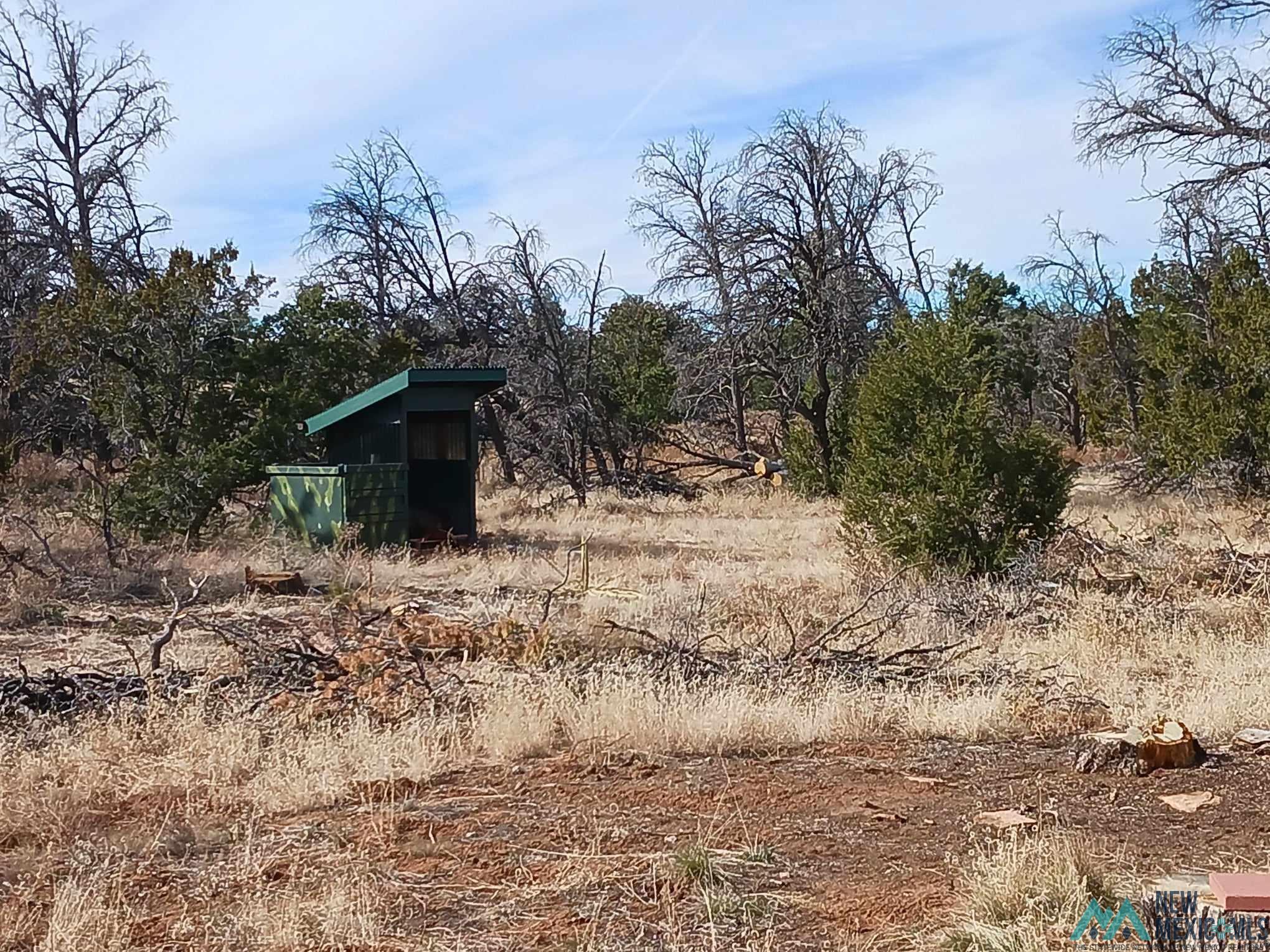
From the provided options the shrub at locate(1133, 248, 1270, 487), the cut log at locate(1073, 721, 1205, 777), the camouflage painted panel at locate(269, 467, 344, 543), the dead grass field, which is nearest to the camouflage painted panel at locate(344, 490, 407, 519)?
the camouflage painted panel at locate(269, 467, 344, 543)

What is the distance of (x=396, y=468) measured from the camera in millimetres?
15758

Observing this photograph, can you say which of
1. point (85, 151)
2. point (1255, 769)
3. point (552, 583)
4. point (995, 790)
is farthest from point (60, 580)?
point (85, 151)

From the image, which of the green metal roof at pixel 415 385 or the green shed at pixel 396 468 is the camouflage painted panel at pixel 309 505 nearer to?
the green shed at pixel 396 468

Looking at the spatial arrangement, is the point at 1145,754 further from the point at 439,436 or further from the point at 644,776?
the point at 439,436

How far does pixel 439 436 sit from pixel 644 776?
37.7ft

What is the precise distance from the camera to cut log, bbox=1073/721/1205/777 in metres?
6.02

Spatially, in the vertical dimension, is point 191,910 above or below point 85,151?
below

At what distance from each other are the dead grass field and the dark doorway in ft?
15.7

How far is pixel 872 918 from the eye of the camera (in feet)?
13.6

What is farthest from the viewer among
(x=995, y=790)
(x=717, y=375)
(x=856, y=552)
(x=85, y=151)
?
(x=85, y=151)

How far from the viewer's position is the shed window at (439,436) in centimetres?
1681

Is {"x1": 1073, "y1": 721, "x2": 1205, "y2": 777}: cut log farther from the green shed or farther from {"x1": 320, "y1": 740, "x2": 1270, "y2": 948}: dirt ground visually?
the green shed

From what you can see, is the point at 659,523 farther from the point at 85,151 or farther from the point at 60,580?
the point at 85,151

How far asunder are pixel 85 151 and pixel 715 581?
2228cm
